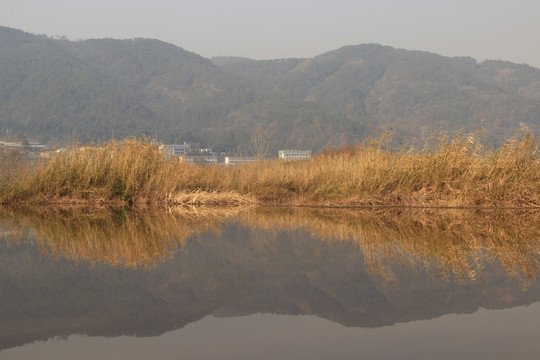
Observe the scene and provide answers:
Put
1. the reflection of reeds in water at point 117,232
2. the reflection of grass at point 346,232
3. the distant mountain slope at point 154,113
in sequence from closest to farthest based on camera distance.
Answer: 1. the reflection of grass at point 346,232
2. the reflection of reeds in water at point 117,232
3. the distant mountain slope at point 154,113

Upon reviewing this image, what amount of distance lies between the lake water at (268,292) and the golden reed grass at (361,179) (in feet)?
12.0

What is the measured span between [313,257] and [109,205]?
7.00 metres

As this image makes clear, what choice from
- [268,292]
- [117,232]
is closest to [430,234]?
[268,292]

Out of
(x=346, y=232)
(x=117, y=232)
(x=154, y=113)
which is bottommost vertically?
(x=154, y=113)

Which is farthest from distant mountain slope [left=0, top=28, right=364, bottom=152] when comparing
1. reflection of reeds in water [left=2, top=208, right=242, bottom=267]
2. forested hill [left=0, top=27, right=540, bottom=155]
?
reflection of reeds in water [left=2, top=208, right=242, bottom=267]

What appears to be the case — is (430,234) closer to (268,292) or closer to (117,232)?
(268,292)

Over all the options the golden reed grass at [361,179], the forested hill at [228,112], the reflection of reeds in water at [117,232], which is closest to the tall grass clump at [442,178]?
the golden reed grass at [361,179]

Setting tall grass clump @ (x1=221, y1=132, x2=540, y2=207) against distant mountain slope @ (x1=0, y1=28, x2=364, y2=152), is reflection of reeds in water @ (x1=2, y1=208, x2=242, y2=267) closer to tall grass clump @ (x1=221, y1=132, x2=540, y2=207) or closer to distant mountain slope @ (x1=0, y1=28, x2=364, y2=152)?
tall grass clump @ (x1=221, y1=132, x2=540, y2=207)

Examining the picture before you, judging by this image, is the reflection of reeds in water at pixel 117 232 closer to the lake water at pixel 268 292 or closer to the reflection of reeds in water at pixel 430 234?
the lake water at pixel 268 292

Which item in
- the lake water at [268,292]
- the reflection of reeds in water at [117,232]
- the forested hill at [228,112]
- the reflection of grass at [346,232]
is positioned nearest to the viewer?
the lake water at [268,292]

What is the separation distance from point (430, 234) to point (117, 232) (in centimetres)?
431

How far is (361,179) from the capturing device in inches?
498

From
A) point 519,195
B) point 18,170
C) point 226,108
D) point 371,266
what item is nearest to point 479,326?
point 371,266

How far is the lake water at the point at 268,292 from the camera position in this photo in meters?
3.67
